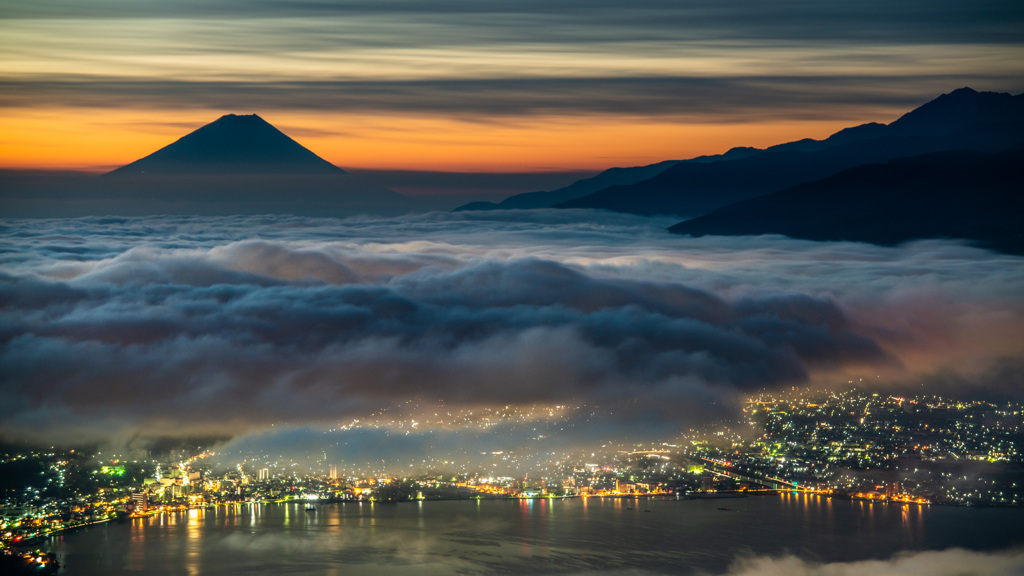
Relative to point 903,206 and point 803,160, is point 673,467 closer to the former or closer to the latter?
point 903,206

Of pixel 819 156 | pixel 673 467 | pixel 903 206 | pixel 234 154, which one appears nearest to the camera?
pixel 673 467

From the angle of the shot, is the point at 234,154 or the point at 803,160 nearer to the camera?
the point at 803,160

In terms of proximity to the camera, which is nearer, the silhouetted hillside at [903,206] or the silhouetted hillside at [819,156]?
the silhouetted hillside at [903,206]

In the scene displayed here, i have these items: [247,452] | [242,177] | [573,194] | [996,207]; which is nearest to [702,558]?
[247,452]

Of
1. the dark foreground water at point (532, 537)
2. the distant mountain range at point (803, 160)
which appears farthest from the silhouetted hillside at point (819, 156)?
the dark foreground water at point (532, 537)

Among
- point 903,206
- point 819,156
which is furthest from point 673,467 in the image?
point 819,156

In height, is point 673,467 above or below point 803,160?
below

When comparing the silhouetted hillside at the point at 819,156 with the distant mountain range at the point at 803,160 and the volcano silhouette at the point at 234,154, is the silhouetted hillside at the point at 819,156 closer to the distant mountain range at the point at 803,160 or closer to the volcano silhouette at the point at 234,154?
the distant mountain range at the point at 803,160
